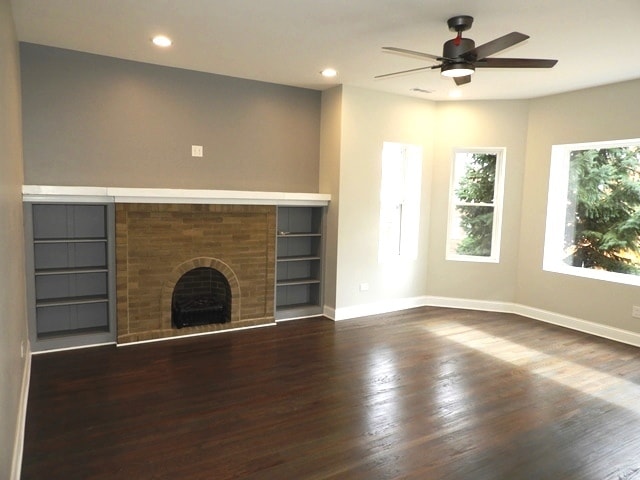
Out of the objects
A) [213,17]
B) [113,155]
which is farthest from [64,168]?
[213,17]

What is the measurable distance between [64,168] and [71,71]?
0.87 meters

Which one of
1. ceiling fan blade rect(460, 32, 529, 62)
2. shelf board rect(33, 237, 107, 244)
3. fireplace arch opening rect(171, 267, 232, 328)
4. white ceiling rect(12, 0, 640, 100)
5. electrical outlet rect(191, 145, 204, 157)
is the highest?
white ceiling rect(12, 0, 640, 100)

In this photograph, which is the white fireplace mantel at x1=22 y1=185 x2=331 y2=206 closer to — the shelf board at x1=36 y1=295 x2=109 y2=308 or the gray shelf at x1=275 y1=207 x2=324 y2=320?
the gray shelf at x1=275 y1=207 x2=324 y2=320

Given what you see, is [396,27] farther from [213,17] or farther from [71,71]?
[71,71]

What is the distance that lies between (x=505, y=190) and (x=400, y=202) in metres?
1.31

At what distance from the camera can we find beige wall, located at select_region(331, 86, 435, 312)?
5027mm

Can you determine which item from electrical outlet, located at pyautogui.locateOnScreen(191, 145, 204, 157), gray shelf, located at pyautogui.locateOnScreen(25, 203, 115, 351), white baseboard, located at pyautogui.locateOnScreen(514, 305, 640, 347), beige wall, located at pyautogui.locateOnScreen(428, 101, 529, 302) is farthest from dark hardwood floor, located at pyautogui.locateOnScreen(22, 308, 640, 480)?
electrical outlet, located at pyautogui.locateOnScreen(191, 145, 204, 157)

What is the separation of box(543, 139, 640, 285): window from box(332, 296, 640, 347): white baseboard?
1.77 ft

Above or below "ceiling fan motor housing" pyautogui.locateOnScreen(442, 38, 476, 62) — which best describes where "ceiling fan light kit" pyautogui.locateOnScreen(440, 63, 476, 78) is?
below

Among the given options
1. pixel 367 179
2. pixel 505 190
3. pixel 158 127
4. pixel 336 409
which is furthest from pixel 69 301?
A: pixel 505 190

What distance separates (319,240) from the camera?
5305 mm

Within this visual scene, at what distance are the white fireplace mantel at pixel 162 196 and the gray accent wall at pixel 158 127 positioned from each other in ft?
1.10

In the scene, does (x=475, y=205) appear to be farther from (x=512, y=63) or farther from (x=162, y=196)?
(x=162, y=196)

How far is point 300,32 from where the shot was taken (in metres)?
3.32
